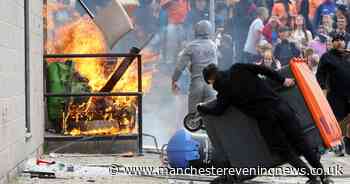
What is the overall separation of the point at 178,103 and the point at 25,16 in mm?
7357

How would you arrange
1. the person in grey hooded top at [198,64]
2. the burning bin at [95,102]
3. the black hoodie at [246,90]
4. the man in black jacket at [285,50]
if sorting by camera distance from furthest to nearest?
the man in black jacket at [285,50], the person in grey hooded top at [198,64], the burning bin at [95,102], the black hoodie at [246,90]

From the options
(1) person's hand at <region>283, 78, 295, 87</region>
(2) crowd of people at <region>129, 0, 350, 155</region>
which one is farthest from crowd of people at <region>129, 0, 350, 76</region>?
(1) person's hand at <region>283, 78, 295, 87</region>

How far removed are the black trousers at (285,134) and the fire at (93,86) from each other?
395cm

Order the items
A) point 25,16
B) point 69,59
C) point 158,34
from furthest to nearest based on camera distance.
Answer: point 158,34
point 69,59
point 25,16

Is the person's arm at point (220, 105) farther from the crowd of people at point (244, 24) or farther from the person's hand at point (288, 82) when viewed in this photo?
the crowd of people at point (244, 24)

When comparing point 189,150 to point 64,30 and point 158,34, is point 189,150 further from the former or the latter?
point 158,34

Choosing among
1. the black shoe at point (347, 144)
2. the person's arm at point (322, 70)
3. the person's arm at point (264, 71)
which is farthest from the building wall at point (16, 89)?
the black shoe at point (347, 144)

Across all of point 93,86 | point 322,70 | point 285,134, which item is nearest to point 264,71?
point 285,134

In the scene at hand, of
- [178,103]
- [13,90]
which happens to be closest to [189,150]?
[13,90]

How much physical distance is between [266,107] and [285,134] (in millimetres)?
335

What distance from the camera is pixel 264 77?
Result: 8453 millimetres

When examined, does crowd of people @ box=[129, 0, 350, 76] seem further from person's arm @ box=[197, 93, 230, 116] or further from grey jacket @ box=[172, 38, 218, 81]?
person's arm @ box=[197, 93, 230, 116]

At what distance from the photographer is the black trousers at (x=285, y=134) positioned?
8.08 metres

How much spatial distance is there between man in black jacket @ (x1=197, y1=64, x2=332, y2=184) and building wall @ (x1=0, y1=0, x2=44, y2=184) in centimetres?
198
